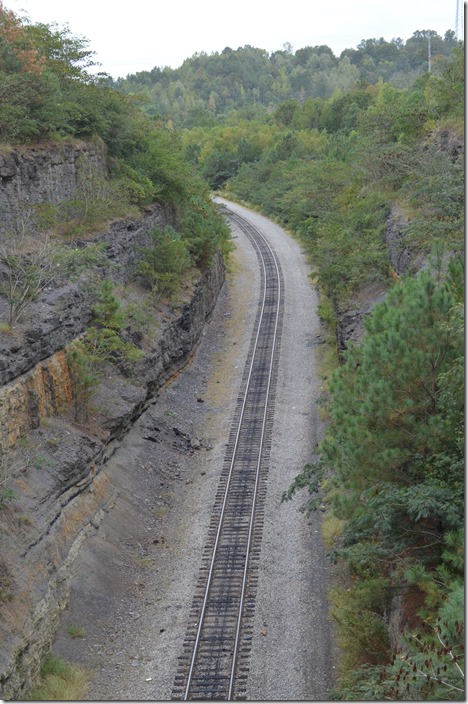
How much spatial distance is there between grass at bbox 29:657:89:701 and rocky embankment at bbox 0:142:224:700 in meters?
0.28

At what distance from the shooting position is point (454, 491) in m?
15.7

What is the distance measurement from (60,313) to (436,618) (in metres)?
16.5

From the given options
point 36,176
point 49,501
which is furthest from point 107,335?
point 49,501

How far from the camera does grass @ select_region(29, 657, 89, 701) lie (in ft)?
57.1

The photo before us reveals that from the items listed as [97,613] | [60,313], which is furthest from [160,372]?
[97,613]

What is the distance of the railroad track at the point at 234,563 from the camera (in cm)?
1802

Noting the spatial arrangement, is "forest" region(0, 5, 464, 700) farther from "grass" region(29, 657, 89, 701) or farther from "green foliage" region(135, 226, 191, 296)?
"grass" region(29, 657, 89, 701)

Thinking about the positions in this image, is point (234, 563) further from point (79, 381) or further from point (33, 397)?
point (79, 381)

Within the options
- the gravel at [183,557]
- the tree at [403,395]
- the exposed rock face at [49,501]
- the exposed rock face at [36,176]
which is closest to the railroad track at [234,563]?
the gravel at [183,557]

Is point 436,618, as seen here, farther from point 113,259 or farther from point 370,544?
point 113,259

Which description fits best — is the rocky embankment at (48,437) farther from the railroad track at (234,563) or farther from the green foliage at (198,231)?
the green foliage at (198,231)

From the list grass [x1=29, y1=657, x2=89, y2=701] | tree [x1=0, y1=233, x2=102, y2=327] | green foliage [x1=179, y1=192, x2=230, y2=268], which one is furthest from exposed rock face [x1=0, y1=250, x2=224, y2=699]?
green foliage [x1=179, y1=192, x2=230, y2=268]

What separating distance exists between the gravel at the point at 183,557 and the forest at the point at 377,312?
923mm

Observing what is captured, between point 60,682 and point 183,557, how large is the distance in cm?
614
